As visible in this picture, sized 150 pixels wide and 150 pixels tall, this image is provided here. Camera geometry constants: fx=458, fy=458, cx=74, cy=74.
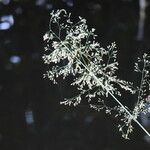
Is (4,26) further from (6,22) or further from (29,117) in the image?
(29,117)

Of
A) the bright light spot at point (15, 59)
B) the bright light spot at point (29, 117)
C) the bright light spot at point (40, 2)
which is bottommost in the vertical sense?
the bright light spot at point (29, 117)

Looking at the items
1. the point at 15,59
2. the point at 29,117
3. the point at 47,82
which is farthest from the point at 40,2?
the point at 29,117

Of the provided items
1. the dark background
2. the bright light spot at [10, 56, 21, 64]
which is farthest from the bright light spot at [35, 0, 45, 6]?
the bright light spot at [10, 56, 21, 64]

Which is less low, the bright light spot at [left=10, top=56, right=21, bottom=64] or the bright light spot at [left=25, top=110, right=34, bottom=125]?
the bright light spot at [left=10, top=56, right=21, bottom=64]

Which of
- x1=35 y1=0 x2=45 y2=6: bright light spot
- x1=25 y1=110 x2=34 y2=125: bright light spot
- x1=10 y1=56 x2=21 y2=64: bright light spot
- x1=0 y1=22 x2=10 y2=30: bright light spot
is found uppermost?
x1=35 y1=0 x2=45 y2=6: bright light spot

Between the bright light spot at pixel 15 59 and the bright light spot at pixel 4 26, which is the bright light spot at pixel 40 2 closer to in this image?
the bright light spot at pixel 4 26

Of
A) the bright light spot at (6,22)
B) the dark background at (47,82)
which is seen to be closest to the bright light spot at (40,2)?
the dark background at (47,82)

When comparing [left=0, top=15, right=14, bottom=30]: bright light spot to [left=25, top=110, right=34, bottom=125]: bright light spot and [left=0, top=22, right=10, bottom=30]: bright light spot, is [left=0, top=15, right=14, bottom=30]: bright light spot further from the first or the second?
[left=25, top=110, right=34, bottom=125]: bright light spot

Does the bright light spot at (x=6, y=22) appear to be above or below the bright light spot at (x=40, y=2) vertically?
below

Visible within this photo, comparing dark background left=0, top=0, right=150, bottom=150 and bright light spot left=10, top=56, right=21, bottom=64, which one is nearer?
dark background left=0, top=0, right=150, bottom=150

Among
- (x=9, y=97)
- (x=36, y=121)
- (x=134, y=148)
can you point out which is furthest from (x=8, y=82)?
(x=134, y=148)

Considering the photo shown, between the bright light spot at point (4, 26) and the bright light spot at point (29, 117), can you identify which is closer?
the bright light spot at point (29, 117)
